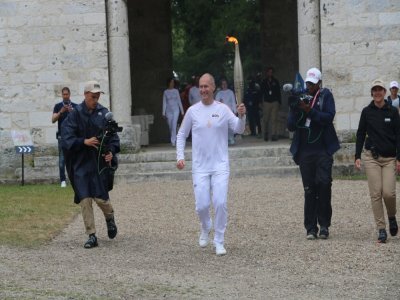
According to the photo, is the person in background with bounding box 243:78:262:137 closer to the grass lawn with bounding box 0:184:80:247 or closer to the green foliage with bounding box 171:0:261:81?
the grass lawn with bounding box 0:184:80:247

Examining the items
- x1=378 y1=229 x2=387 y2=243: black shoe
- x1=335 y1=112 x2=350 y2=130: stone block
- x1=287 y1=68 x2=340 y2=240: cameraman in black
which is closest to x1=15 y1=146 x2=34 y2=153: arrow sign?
x1=335 y1=112 x2=350 y2=130: stone block

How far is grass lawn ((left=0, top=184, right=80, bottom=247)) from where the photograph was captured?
1198 cm

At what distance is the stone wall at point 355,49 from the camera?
64.1 feet

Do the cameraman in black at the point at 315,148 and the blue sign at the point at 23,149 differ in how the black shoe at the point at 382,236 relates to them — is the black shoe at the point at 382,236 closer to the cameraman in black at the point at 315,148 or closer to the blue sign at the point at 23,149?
the cameraman in black at the point at 315,148

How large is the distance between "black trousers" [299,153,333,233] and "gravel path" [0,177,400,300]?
26 cm

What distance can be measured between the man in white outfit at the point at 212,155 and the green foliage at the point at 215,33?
26.6 m

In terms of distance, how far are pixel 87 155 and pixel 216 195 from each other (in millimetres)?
1747

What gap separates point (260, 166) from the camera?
19047 mm

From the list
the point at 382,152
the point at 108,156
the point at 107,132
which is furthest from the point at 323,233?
the point at 107,132

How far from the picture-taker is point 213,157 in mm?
10477

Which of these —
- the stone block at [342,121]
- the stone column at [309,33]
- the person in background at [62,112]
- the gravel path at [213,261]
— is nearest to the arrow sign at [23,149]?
the person in background at [62,112]

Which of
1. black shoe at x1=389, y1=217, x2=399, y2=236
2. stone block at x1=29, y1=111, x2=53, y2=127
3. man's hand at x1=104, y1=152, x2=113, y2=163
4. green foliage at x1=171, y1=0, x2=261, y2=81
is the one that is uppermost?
green foliage at x1=171, y1=0, x2=261, y2=81

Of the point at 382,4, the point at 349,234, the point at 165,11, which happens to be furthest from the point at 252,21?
the point at 349,234

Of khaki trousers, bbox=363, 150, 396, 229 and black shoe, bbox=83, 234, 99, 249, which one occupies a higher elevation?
khaki trousers, bbox=363, 150, 396, 229
